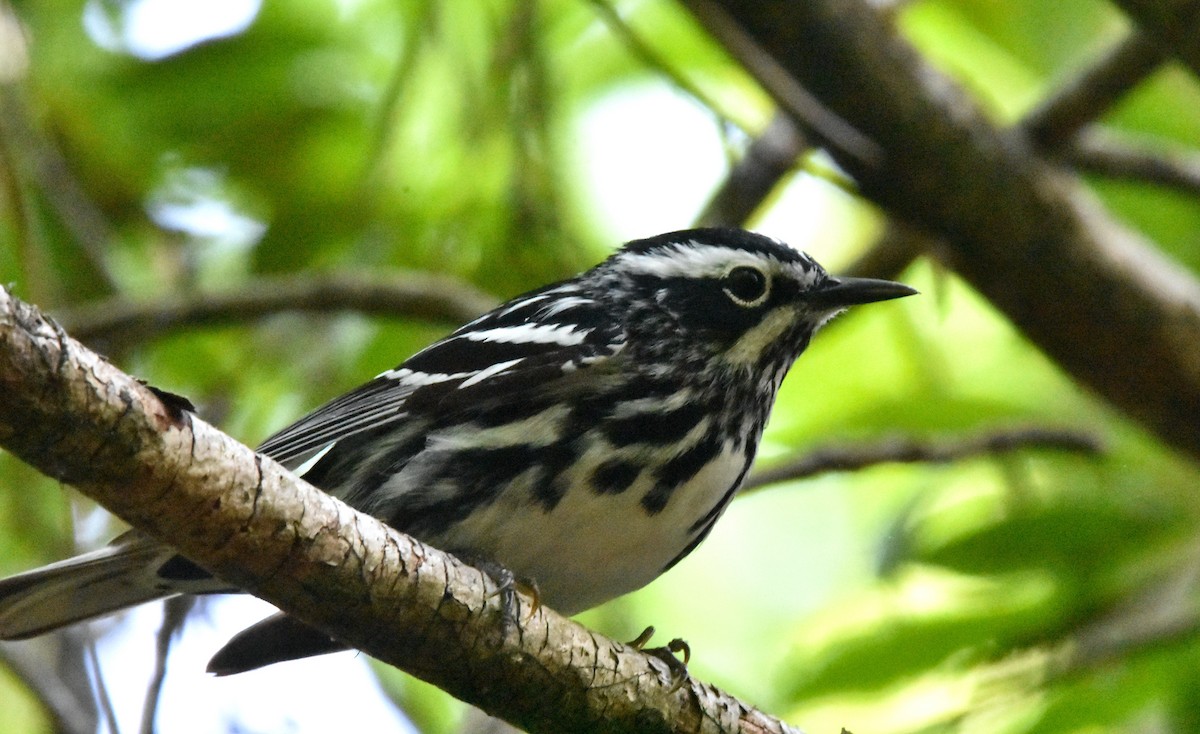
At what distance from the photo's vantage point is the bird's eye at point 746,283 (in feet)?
13.6

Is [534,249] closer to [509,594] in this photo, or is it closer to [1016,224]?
[1016,224]

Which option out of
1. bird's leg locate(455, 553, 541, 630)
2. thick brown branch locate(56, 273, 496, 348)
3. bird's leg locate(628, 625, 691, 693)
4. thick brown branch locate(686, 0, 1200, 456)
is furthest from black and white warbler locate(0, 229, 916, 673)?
thick brown branch locate(686, 0, 1200, 456)

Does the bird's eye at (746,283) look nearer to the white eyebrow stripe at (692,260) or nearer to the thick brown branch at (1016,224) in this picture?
the white eyebrow stripe at (692,260)

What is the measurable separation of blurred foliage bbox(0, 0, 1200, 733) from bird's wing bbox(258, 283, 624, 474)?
97cm

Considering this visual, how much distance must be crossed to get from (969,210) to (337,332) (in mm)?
2504

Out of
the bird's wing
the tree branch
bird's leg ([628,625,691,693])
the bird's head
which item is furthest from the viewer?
the bird's head

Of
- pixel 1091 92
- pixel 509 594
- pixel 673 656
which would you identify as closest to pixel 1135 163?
pixel 1091 92

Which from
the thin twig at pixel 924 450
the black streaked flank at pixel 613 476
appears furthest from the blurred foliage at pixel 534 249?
the black streaked flank at pixel 613 476

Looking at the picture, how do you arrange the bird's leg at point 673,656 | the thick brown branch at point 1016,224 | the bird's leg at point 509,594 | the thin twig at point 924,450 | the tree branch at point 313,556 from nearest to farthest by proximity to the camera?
1. the tree branch at point 313,556
2. the bird's leg at point 509,594
3. the bird's leg at point 673,656
4. the thin twig at point 924,450
5. the thick brown branch at point 1016,224

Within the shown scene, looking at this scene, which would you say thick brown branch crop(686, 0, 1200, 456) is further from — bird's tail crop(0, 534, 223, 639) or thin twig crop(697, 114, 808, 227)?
bird's tail crop(0, 534, 223, 639)

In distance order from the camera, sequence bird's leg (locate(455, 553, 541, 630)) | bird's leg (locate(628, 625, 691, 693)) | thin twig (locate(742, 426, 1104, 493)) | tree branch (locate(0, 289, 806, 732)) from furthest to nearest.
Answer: thin twig (locate(742, 426, 1104, 493))
bird's leg (locate(628, 625, 691, 693))
bird's leg (locate(455, 553, 541, 630))
tree branch (locate(0, 289, 806, 732))

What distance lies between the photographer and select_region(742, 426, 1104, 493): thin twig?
466cm

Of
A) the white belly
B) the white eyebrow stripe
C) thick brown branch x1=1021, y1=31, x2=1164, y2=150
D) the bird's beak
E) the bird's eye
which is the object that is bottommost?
the white belly

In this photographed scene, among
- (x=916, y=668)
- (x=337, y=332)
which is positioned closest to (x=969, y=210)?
(x=916, y=668)
